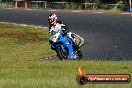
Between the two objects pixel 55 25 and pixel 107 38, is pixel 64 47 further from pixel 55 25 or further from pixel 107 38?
pixel 107 38

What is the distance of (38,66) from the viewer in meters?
12.7

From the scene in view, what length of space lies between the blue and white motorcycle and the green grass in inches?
33.7

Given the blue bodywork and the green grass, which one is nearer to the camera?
the green grass

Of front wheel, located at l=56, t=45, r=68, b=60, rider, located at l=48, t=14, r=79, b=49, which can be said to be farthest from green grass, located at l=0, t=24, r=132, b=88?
rider, located at l=48, t=14, r=79, b=49

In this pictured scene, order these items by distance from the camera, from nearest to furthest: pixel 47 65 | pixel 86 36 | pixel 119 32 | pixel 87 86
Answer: pixel 87 86
pixel 47 65
pixel 86 36
pixel 119 32

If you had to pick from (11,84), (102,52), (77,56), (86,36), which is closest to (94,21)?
(86,36)

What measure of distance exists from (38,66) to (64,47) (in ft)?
9.67

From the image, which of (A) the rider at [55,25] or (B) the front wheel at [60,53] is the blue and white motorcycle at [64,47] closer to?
(B) the front wheel at [60,53]

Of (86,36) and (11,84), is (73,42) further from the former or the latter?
(86,36)

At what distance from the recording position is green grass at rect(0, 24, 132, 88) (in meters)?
8.09

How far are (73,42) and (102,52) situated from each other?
4.88m

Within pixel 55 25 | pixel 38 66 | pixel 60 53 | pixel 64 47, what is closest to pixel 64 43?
pixel 64 47

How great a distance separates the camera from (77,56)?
51.5ft

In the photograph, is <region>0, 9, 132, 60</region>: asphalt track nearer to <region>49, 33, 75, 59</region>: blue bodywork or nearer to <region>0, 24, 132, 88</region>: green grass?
<region>0, 24, 132, 88</region>: green grass
